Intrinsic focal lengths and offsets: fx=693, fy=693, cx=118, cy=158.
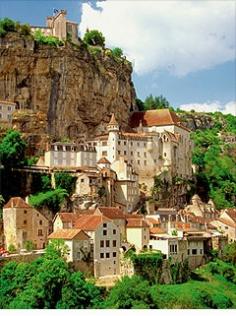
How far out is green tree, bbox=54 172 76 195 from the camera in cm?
2077

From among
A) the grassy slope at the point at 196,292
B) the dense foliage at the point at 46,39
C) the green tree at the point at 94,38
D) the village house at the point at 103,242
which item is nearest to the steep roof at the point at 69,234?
the village house at the point at 103,242

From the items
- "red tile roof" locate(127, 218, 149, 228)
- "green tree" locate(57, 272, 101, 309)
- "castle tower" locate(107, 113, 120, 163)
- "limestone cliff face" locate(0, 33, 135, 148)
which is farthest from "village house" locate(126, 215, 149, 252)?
"limestone cliff face" locate(0, 33, 135, 148)

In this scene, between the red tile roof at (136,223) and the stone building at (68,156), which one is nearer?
the red tile roof at (136,223)

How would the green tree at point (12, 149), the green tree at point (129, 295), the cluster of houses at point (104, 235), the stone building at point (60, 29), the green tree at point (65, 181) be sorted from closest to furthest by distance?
the green tree at point (129, 295), the cluster of houses at point (104, 235), the green tree at point (12, 149), the green tree at point (65, 181), the stone building at point (60, 29)

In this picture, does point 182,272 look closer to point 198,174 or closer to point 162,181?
point 162,181

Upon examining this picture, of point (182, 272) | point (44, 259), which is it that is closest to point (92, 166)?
point (182, 272)

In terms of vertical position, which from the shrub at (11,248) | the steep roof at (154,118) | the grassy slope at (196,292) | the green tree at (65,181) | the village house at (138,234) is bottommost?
the grassy slope at (196,292)

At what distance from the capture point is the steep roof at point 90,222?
675 inches

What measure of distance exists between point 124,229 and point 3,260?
13.3 feet

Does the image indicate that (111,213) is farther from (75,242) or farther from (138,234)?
(75,242)

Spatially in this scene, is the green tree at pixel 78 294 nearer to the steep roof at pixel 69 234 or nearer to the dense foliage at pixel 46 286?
the dense foliage at pixel 46 286

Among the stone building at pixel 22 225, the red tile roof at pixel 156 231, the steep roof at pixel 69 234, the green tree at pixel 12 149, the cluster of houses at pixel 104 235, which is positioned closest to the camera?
the steep roof at pixel 69 234

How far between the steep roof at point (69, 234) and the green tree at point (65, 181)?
3613 millimetres

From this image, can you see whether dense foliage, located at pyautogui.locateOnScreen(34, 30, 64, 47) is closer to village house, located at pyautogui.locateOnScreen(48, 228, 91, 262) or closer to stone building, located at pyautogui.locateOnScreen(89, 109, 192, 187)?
stone building, located at pyautogui.locateOnScreen(89, 109, 192, 187)
